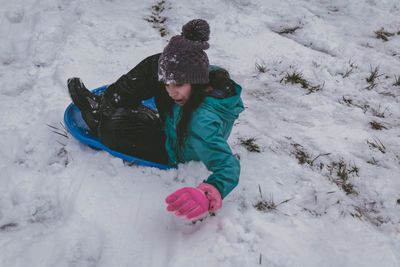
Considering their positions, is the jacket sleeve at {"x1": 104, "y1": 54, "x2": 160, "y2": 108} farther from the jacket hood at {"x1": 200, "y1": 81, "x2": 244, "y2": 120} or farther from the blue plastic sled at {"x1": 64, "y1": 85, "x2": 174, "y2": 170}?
the jacket hood at {"x1": 200, "y1": 81, "x2": 244, "y2": 120}

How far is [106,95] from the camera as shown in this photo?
1948mm

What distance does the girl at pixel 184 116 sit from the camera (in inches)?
51.6

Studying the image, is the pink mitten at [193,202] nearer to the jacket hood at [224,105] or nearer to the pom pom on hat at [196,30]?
the jacket hood at [224,105]

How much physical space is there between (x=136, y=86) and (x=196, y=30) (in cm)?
64

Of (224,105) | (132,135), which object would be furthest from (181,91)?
(132,135)

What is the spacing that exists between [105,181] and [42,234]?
425mm

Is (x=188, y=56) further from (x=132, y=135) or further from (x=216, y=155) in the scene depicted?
(x=132, y=135)

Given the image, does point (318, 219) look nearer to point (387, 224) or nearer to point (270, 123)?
point (387, 224)

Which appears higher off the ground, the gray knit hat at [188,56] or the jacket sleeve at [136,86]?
the gray knit hat at [188,56]

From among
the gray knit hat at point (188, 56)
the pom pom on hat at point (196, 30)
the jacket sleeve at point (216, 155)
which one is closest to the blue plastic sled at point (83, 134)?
the jacket sleeve at point (216, 155)

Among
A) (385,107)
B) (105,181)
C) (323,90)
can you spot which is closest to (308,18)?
(323,90)

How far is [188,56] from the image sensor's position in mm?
1337

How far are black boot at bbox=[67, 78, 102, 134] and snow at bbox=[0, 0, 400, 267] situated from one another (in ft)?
0.58

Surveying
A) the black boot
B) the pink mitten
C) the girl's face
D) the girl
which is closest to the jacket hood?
the girl
